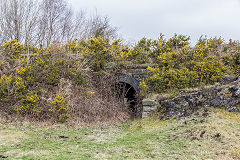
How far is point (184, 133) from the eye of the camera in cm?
600

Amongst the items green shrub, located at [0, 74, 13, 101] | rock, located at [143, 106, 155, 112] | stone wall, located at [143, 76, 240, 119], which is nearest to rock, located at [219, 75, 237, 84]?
stone wall, located at [143, 76, 240, 119]

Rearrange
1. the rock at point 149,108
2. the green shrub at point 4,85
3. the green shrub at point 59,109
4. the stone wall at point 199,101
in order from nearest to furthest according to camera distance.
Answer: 1. the stone wall at point 199,101
2. the green shrub at point 59,109
3. the green shrub at point 4,85
4. the rock at point 149,108

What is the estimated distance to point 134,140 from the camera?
6004 mm

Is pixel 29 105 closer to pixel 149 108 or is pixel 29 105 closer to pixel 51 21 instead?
pixel 149 108

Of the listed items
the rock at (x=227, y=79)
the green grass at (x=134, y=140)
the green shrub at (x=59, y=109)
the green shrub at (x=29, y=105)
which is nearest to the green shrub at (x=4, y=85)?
the green shrub at (x=29, y=105)

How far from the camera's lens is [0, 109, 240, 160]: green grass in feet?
14.8

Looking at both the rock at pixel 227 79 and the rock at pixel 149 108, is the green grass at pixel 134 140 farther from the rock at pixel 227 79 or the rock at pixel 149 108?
the rock at pixel 227 79

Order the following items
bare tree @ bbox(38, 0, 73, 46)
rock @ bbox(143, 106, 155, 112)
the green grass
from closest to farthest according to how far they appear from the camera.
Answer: the green grass → rock @ bbox(143, 106, 155, 112) → bare tree @ bbox(38, 0, 73, 46)

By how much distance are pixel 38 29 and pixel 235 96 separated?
50.6 feet

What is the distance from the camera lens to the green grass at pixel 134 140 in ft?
14.8

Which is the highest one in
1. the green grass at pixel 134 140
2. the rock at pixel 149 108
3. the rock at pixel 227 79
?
the rock at pixel 227 79

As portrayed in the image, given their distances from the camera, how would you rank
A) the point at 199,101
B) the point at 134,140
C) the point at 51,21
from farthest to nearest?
the point at 51,21, the point at 199,101, the point at 134,140

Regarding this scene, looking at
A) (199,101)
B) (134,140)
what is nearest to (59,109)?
(134,140)

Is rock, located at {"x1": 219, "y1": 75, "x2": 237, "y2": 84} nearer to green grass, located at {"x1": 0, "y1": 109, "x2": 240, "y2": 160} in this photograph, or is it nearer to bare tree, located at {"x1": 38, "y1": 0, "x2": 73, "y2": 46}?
green grass, located at {"x1": 0, "y1": 109, "x2": 240, "y2": 160}
